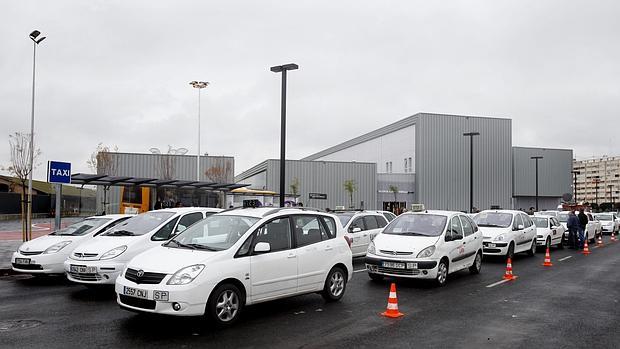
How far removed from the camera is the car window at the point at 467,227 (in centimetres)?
1291

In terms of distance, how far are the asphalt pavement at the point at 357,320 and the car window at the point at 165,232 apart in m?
1.39

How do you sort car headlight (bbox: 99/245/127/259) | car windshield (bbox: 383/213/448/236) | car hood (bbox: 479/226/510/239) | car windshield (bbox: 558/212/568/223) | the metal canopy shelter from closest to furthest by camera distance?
car headlight (bbox: 99/245/127/259)
car windshield (bbox: 383/213/448/236)
car hood (bbox: 479/226/510/239)
the metal canopy shelter
car windshield (bbox: 558/212/568/223)

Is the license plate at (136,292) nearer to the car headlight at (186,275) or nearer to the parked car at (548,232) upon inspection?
the car headlight at (186,275)

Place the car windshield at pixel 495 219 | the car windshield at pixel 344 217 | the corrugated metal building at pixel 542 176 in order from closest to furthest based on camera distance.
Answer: the car windshield at pixel 344 217, the car windshield at pixel 495 219, the corrugated metal building at pixel 542 176

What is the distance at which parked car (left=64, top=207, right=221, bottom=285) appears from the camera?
9.66 m

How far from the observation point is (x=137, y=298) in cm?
695

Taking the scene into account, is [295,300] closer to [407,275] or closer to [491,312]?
[407,275]

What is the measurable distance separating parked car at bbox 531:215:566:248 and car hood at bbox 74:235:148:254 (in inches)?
616

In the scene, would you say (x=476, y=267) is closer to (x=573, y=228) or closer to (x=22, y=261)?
(x=573, y=228)

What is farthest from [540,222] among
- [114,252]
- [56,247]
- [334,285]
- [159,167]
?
[159,167]

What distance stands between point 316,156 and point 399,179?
41.0 m

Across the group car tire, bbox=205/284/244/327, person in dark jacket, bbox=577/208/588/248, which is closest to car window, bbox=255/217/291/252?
car tire, bbox=205/284/244/327

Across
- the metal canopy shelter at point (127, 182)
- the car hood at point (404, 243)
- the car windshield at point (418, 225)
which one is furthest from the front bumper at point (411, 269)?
the metal canopy shelter at point (127, 182)

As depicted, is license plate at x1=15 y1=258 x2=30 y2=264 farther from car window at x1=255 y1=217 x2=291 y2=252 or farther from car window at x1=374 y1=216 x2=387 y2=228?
car window at x1=374 y1=216 x2=387 y2=228
